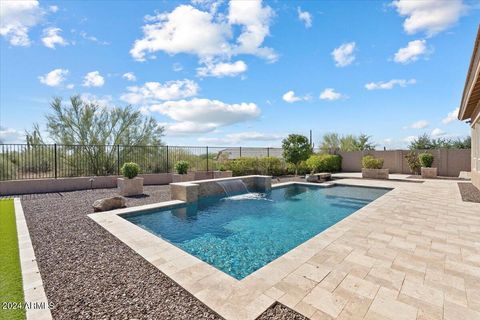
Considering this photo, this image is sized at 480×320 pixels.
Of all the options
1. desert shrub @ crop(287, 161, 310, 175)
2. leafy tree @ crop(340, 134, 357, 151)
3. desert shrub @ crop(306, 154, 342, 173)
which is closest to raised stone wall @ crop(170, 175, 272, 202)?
desert shrub @ crop(287, 161, 310, 175)

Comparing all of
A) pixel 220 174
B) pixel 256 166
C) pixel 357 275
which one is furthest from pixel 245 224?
pixel 256 166

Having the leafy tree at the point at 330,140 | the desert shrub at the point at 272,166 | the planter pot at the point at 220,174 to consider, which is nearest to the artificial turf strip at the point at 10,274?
the planter pot at the point at 220,174

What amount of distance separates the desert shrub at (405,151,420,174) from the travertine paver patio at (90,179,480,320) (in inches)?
537

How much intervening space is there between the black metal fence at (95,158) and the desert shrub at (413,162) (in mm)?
10455

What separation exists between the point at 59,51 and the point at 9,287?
871 cm

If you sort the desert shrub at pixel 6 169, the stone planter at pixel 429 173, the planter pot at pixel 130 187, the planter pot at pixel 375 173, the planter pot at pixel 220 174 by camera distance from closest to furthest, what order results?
the planter pot at pixel 130 187 → the desert shrub at pixel 6 169 → the planter pot at pixel 220 174 → the planter pot at pixel 375 173 → the stone planter at pixel 429 173

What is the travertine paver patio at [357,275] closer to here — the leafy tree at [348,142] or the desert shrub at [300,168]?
the desert shrub at [300,168]

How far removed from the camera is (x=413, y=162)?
16250mm

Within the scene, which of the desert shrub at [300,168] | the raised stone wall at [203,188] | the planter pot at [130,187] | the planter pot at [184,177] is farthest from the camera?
the desert shrub at [300,168]

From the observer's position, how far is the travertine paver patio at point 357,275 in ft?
7.25

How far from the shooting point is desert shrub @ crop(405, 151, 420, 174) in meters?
16.2

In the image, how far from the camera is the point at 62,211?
640cm

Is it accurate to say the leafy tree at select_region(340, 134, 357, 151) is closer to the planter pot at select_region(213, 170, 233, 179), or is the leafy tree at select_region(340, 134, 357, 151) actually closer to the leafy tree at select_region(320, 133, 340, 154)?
the leafy tree at select_region(320, 133, 340, 154)

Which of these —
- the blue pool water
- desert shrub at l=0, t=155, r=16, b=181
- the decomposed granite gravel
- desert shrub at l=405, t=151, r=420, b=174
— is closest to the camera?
the decomposed granite gravel
